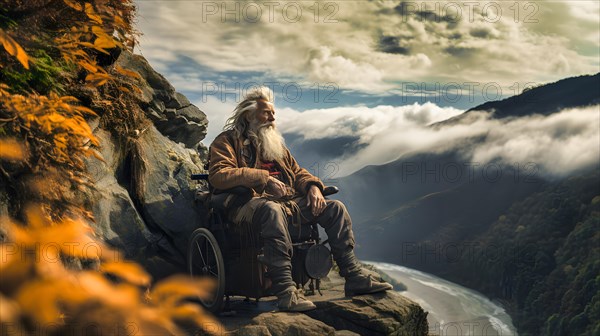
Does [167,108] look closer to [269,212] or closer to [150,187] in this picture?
[150,187]

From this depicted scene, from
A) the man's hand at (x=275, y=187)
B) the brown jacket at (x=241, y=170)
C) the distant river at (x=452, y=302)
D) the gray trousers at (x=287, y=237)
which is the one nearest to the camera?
the gray trousers at (x=287, y=237)

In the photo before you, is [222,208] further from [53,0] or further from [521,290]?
[521,290]

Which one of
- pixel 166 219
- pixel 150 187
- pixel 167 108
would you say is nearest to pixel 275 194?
pixel 166 219

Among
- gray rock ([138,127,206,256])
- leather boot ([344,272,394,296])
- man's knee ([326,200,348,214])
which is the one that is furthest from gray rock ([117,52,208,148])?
leather boot ([344,272,394,296])

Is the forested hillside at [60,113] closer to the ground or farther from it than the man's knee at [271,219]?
farther from it

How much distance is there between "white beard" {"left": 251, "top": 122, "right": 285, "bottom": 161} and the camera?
20.8 ft

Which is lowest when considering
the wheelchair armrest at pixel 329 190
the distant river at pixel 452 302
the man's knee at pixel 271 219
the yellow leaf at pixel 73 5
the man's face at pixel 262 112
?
the distant river at pixel 452 302

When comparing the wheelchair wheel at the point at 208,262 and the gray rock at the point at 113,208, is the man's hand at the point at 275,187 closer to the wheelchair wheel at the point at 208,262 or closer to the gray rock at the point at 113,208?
the wheelchair wheel at the point at 208,262

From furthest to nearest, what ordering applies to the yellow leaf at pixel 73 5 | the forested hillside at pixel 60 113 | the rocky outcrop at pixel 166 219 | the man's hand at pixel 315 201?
the man's hand at pixel 315 201
the rocky outcrop at pixel 166 219
the yellow leaf at pixel 73 5
the forested hillside at pixel 60 113

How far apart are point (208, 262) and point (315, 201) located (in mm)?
1271

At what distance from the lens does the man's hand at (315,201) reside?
6062 millimetres

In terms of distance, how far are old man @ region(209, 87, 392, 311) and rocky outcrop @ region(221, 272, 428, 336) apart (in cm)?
16

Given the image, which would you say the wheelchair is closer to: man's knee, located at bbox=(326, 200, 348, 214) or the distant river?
man's knee, located at bbox=(326, 200, 348, 214)

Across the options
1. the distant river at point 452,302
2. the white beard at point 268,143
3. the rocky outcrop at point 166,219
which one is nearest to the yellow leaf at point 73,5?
the rocky outcrop at point 166,219
